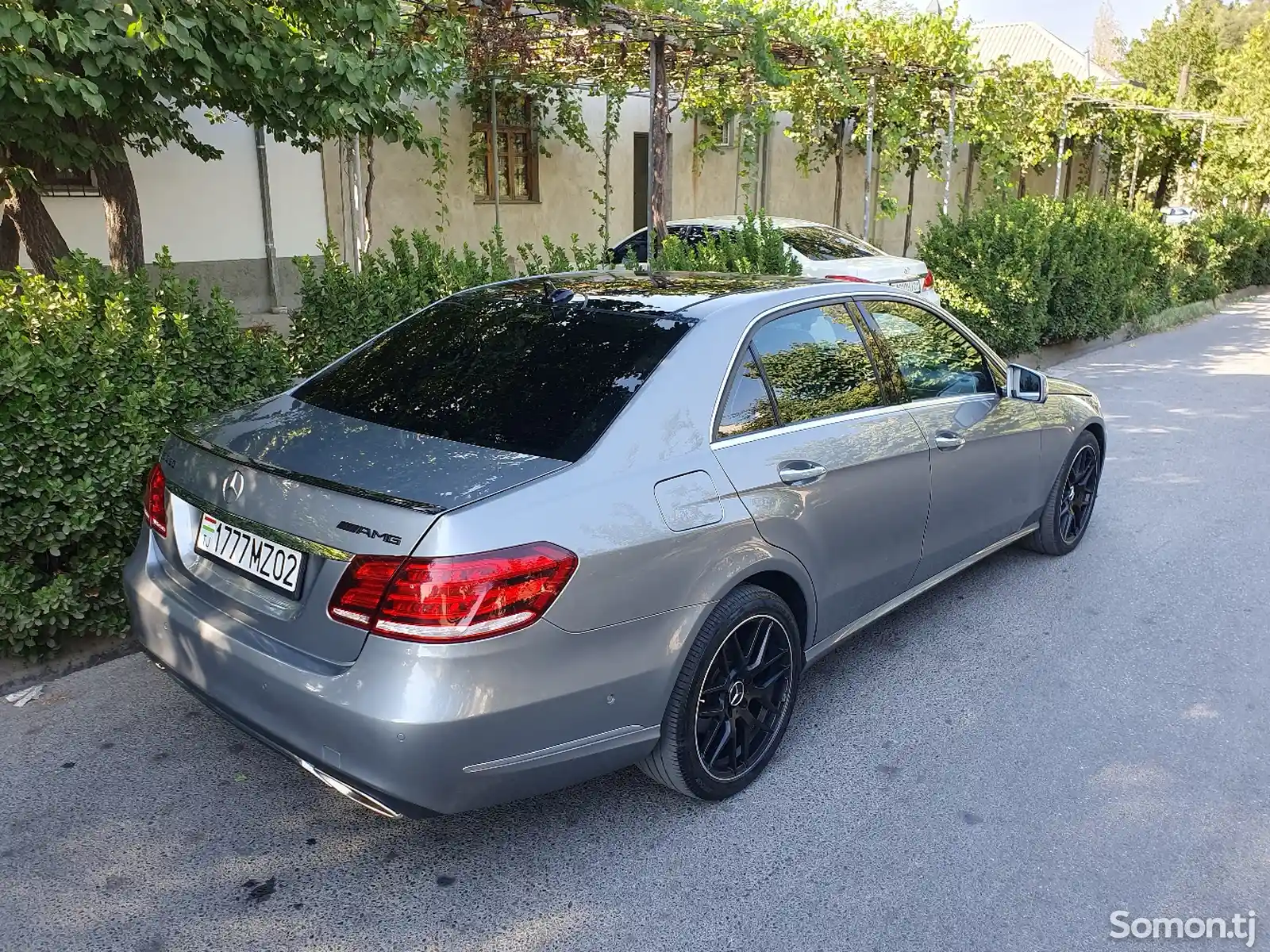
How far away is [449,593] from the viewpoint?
2.49 meters

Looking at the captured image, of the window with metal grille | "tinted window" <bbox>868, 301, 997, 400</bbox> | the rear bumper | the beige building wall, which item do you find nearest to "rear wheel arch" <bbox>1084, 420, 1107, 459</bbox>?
"tinted window" <bbox>868, 301, 997, 400</bbox>

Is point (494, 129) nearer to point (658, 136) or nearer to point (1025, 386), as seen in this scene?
point (658, 136)

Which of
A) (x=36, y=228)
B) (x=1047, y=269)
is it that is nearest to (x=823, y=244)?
(x=1047, y=269)

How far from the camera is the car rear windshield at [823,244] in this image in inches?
420

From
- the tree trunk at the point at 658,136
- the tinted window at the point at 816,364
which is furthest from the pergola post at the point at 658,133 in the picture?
the tinted window at the point at 816,364

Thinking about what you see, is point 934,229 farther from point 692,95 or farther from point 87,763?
point 87,763

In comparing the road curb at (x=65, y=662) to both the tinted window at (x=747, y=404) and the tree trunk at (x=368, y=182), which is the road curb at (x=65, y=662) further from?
the tree trunk at (x=368, y=182)

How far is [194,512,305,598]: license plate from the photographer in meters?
2.72

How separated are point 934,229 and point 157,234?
9022 mm

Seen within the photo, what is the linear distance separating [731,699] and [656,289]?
157 centimetres

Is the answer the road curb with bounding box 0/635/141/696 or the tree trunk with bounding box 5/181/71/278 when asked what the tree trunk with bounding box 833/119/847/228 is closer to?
the tree trunk with bounding box 5/181/71/278

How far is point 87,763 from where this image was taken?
3.42 meters

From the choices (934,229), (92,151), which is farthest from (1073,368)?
(92,151)

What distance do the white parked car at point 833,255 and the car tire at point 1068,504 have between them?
4198mm
